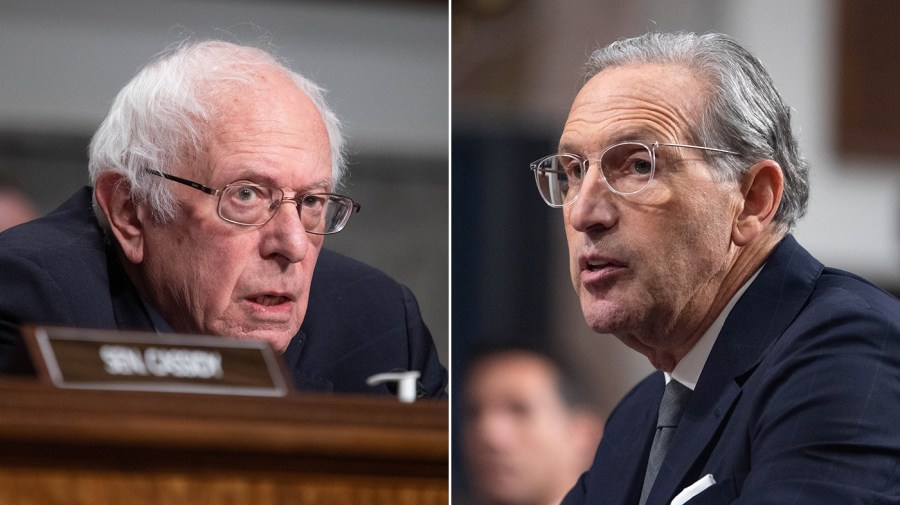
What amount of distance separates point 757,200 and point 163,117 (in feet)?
3.18

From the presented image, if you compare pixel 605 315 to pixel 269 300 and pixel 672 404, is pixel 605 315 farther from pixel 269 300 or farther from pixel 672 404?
pixel 269 300

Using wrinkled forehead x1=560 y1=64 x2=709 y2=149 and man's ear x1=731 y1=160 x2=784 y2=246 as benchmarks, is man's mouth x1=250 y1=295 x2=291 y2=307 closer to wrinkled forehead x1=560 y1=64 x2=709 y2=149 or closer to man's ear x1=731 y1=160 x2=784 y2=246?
wrinkled forehead x1=560 y1=64 x2=709 y2=149

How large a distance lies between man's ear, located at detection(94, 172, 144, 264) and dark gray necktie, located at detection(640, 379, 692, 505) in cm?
89

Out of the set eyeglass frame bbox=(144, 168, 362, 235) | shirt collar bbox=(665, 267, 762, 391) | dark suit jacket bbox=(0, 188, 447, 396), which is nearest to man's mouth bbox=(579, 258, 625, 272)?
shirt collar bbox=(665, 267, 762, 391)

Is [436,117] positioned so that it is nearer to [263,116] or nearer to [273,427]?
[263,116]

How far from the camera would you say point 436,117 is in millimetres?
1998

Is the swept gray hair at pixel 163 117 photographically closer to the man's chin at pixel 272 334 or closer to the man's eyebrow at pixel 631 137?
the man's chin at pixel 272 334

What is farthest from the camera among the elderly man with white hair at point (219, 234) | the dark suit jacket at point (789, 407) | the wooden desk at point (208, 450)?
the elderly man with white hair at point (219, 234)

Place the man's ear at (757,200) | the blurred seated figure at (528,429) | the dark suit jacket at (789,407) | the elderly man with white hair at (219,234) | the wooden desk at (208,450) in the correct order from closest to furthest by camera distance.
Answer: the wooden desk at (208,450) → the dark suit jacket at (789,407) → the elderly man with white hair at (219,234) → the man's ear at (757,200) → the blurred seated figure at (528,429)

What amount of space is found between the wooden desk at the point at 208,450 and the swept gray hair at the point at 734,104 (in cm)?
66

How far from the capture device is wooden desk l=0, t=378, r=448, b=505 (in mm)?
1540

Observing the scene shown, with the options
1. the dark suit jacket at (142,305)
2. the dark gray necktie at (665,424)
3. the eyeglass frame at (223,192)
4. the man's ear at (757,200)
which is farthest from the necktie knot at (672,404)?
the eyeglass frame at (223,192)

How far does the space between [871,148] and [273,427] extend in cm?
123

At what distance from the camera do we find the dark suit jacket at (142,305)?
1.71m
